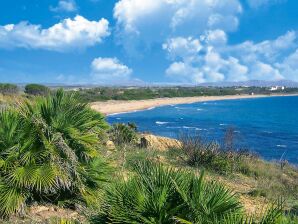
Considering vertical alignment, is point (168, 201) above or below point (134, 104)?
above

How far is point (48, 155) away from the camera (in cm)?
771

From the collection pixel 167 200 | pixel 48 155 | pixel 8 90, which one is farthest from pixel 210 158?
pixel 8 90

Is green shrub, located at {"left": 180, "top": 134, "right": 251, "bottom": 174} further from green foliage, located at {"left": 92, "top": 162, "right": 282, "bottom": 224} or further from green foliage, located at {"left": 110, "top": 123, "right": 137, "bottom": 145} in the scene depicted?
green foliage, located at {"left": 92, "top": 162, "right": 282, "bottom": 224}

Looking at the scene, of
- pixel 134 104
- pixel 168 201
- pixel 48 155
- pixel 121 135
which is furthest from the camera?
pixel 134 104

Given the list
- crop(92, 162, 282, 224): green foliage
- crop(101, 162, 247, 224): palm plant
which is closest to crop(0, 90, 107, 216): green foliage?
crop(92, 162, 282, 224): green foliage

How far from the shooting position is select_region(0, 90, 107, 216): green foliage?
7410mm

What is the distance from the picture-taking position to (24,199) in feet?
24.4

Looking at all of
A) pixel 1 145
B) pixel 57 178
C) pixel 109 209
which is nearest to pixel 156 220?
pixel 109 209

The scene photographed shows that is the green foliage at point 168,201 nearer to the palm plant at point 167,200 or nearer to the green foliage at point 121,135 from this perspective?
the palm plant at point 167,200

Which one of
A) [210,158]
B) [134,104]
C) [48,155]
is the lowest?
[134,104]

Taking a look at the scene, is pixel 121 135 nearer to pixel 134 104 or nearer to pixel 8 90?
pixel 8 90

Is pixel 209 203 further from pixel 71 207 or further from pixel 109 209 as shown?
pixel 71 207

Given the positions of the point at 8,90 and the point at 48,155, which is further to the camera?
the point at 8,90

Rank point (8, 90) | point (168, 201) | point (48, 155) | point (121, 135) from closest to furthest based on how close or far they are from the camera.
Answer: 1. point (168, 201)
2. point (48, 155)
3. point (121, 135)
4. point (8, 90)
